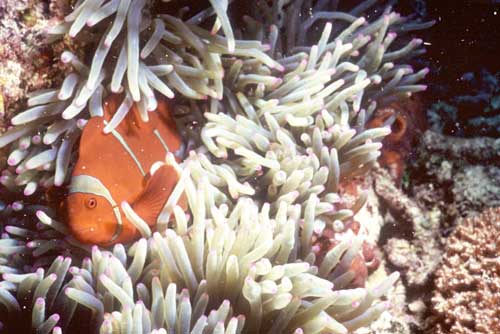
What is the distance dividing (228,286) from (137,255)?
1.62ft

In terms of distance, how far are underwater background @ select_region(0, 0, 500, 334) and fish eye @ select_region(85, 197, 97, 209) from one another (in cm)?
14

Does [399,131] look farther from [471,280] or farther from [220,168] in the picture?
[220,168]

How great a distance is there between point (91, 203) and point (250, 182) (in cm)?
99

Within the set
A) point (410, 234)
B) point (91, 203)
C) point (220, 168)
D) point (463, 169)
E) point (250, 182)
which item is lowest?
point (410, 234)

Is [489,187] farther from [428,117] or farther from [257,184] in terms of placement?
[257,184]

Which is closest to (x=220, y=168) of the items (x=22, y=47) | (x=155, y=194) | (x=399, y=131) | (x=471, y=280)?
(x=155, y=194)

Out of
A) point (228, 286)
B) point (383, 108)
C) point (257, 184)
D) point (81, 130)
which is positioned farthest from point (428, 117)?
point (81, 130)

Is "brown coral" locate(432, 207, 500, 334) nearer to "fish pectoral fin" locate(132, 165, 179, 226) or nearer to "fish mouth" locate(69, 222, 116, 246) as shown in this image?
"fish pectoral fin" locate(132, 165, 179, 226)

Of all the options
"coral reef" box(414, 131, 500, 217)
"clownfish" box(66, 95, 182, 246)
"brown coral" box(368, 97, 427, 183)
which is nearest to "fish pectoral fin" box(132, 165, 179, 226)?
"clownfish" box(66, 95, 182, 246)

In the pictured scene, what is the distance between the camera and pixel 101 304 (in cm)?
260

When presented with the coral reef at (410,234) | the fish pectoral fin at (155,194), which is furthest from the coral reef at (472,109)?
the fish pectoral fin at (155,194)

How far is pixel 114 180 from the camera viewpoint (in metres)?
2.89

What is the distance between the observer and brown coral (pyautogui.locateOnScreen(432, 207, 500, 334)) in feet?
10.3

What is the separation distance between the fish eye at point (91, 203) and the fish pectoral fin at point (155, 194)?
223mm
